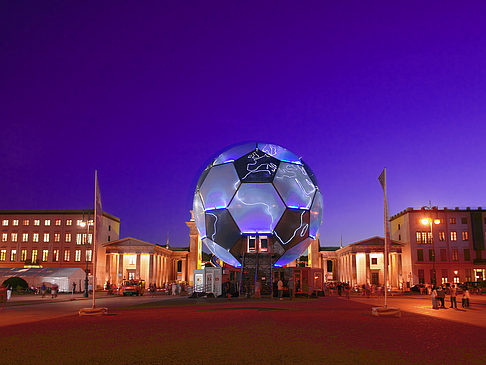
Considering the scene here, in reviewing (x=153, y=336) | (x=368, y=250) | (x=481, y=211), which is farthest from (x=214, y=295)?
(x=481, y=211)

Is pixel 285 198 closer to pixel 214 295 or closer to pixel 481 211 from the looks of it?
pixel 214 295

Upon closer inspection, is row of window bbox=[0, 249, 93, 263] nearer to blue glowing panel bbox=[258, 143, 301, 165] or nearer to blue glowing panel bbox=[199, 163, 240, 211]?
blue glowing panel bbox=[199, 163, 240, 211]

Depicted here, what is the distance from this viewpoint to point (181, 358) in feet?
30.2

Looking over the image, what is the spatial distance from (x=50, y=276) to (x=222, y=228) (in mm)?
34329

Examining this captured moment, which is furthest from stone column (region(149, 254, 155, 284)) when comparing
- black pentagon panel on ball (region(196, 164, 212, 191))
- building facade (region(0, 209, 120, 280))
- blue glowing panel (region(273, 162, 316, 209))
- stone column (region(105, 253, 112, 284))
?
blue glowing panel (region(273, 162, 316, 209))

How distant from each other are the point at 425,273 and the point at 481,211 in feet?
44.5

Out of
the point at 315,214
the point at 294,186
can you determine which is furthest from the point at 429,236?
the point at 294,186

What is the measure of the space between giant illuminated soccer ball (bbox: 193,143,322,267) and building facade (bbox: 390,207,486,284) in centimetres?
4908

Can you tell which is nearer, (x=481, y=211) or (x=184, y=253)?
(x=481, y=211)

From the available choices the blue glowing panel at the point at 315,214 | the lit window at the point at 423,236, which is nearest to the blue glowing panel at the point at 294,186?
the blue glowing panel at the point at 315,214

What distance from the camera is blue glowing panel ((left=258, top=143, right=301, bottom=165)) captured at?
33219 millimetres

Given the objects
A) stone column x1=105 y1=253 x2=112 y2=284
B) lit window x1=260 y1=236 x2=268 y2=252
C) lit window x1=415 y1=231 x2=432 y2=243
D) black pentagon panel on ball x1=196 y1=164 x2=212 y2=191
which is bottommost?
stone column x1=105 y1=253 x2=112 y2=284

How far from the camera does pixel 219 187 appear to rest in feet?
105

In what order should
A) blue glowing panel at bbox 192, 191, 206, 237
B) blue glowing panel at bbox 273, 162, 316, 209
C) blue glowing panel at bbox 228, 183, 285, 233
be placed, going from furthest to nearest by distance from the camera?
blue glowing panel at bbox 192, 191, 206, 237 < blue glowing panel at bbox 273, 162, 316, 209 < blue glowing panel at bbox 228, 183, 285, 233
